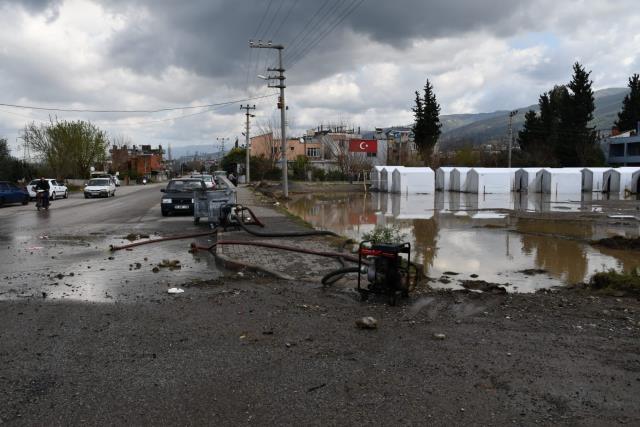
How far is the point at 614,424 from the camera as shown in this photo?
375cm

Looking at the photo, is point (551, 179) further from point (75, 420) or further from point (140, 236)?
point (75, 420)

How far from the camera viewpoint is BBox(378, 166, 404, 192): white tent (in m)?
50.5

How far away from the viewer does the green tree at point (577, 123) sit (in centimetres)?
6812

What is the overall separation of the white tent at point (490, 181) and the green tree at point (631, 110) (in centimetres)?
4052

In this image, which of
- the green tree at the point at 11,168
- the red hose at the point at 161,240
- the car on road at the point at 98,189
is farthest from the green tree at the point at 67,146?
the red hose at the point at 161,240

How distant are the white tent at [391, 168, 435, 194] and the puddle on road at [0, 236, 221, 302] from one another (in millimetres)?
35418

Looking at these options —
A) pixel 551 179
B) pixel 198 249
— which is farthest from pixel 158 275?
pixel 551 179

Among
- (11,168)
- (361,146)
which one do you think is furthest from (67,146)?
(361,146)

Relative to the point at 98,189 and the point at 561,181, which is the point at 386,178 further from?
the point at 98,189

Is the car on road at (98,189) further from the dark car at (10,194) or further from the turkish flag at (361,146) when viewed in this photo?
the turkish flag at (361,146)

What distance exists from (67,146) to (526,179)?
5123 centimetres

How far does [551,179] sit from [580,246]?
3609cm

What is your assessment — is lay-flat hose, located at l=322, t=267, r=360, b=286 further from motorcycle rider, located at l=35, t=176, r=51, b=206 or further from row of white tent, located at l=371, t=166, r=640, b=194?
row of white tent, located at l=371, t=166, r=640, b=194

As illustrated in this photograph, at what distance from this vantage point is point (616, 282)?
8.29 m
